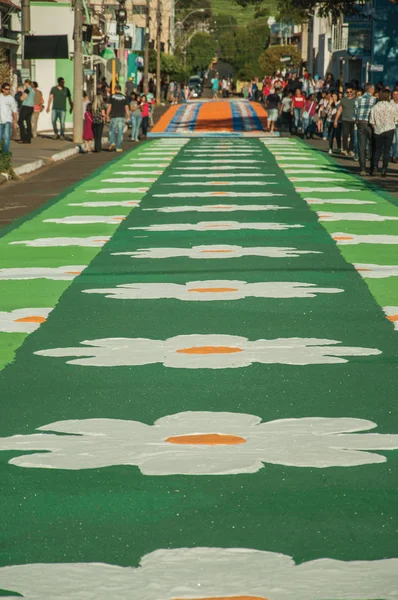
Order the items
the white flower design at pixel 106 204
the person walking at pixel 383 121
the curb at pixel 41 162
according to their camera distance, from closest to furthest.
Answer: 1. the white flower design at pixel 106 204
2. the person walking at pixel 383 121
3. the curb at pixel 41 162

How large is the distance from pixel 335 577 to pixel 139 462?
1.57 meters

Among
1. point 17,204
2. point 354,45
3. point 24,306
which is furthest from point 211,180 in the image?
point 354,45

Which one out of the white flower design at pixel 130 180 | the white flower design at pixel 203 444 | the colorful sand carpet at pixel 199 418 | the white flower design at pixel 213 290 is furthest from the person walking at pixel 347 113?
the white flower design at pixel 203 444

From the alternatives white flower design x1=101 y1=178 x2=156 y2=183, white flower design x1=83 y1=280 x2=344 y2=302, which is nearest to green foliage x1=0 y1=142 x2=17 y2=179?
white flower design x1=101 y1=178 x2=156 y2=183

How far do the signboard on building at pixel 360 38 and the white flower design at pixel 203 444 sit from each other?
1902 inches

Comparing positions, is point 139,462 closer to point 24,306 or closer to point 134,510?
point 134,510

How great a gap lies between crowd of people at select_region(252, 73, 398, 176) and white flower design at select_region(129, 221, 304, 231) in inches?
382

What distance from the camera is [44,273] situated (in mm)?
12172

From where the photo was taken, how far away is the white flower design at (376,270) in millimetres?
11844

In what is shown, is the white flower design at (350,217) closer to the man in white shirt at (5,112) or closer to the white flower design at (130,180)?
the white flower design at (130,180)

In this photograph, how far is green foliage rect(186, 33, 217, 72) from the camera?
596 ft

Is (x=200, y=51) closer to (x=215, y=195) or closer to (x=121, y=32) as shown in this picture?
(x=121, y=32)

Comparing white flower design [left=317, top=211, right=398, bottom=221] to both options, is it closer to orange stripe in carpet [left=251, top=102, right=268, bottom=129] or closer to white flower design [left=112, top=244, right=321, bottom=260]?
white flower design [left=112, top=244, right=321, bottom=260]

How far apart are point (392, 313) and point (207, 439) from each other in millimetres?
3923
